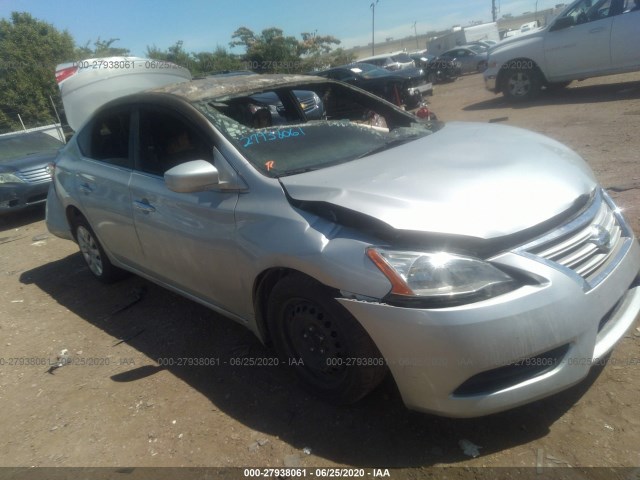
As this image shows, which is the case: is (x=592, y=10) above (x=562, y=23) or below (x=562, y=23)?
above

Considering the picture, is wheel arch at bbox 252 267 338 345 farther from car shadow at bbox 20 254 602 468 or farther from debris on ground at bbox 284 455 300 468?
debris on ground at bbox 284 455 300 468

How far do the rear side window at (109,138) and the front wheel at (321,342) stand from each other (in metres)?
1.81

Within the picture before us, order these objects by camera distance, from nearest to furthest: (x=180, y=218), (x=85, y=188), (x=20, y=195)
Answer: (x=180, y=218) → (x=85, y=188) → (x=20, y=195)

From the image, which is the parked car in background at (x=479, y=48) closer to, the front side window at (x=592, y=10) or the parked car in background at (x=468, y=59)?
the parked car in background at (x=468, y=59)

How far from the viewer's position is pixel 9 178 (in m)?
8.17

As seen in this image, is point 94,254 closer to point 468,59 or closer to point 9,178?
point 9,178

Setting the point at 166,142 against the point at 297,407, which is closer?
the point at 297,407

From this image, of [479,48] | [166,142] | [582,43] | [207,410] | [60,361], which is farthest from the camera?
[479,48]

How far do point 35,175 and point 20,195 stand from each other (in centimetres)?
44

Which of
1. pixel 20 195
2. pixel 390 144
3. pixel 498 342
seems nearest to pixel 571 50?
pixel 390 144

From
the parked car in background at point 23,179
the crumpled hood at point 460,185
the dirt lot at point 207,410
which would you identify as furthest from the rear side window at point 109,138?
the parked car in background at point 23,179

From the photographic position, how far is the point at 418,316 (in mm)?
2008

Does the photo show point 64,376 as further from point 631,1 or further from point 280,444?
point 631,1

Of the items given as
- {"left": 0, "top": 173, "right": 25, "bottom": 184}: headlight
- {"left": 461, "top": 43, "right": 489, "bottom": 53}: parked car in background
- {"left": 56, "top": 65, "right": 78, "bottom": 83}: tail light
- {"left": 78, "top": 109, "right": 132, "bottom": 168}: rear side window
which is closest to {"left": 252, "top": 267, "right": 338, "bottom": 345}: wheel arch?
{"left": 78, "top": 109, "right": 132, "bottom": 168}: rear side window
